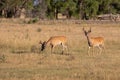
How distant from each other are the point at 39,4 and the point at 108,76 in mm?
66913

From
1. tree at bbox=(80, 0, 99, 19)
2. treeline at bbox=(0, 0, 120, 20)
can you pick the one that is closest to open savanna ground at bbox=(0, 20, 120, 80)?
treeline at bbox=(0, 0, 120, 20)

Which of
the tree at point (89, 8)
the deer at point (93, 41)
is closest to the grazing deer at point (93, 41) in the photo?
the deer at point (93, 41)

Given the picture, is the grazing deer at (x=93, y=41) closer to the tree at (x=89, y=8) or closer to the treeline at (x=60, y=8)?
the treeline at (x=60, y=8)

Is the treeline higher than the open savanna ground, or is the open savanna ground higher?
the treeline

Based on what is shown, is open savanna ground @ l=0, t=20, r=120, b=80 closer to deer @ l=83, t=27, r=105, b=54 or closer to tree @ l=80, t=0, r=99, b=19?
deer @ l=83, t=27, r=105, b=54

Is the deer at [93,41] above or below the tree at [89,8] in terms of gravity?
below

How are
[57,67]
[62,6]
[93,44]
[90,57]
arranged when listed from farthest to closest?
[62,6]
[93,44]
[90,57]
[57,67]

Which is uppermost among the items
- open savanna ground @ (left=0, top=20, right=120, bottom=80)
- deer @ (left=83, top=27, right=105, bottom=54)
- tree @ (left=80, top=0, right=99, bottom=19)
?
tree @ (left=80, top=0, right=99, bottom=19)

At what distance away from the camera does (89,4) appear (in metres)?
77.7

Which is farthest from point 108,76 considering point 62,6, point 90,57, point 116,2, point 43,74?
point 116,2

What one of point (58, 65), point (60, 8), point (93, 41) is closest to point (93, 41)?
point (93, 41)

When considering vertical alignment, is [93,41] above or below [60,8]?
below

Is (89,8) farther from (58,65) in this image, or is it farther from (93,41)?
(58,65)

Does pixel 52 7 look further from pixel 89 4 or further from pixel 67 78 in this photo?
pixel 67 78
